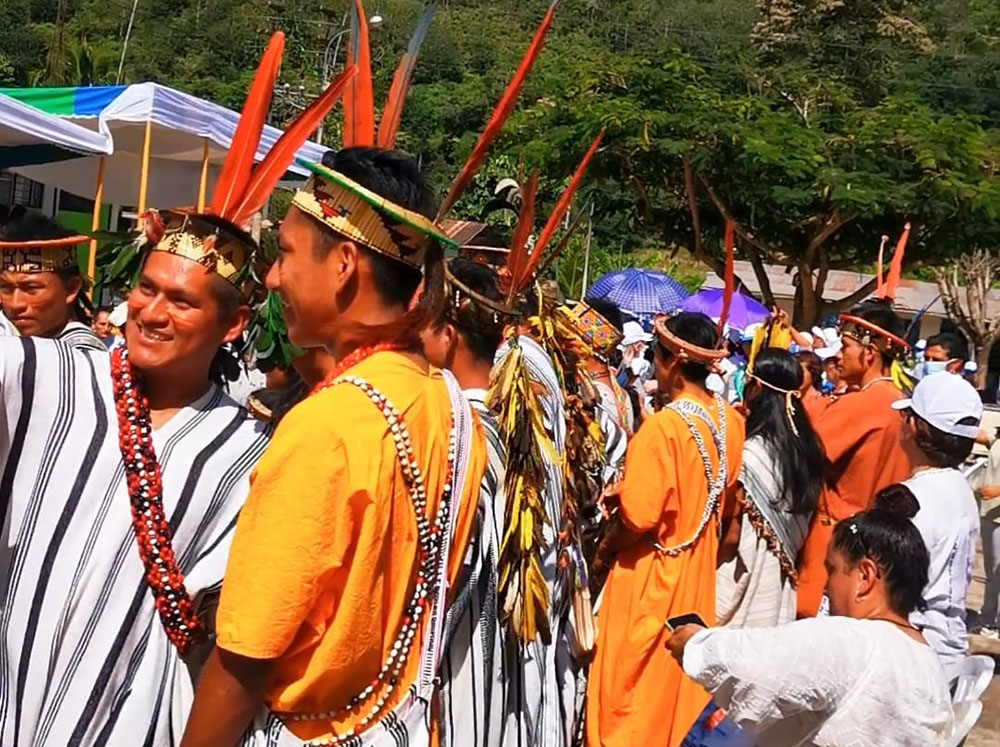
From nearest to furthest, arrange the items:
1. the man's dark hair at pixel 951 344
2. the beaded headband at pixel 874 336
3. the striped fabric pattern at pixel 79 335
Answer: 1. the striped fabric pattern at pixel 79 335
2. the beaded headband at pixel 874 336
3. the man's dark hair at pixel 951 344

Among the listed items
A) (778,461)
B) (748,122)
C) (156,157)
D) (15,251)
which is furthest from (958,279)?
(15,251)

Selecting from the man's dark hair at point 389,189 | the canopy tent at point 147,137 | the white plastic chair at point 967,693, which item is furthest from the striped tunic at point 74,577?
the canopy tent at point 147,137

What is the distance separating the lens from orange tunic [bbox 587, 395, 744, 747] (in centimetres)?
418

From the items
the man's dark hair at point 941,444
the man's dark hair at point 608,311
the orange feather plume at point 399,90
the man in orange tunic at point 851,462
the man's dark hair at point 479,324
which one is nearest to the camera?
the orange feather plume at point 399,90

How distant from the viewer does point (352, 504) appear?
173 centimetres

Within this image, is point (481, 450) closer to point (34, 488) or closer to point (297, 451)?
point (297, 451)

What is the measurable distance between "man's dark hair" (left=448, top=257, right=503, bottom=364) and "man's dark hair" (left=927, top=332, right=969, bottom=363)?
5.50 meters

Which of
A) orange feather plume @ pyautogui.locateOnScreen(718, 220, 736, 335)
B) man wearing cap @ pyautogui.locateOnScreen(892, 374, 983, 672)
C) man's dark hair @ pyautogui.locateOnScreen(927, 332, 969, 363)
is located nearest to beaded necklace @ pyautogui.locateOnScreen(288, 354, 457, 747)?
man wearing cap @ pyautogui.locateOnScreen(892, 374, 983, 672)

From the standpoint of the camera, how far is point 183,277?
7.14 ft

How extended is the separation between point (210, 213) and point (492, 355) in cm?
124

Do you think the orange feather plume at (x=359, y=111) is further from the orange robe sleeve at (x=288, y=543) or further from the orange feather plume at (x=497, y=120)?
the orange robe sleeve at (x=288, y=543)

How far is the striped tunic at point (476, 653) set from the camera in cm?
209

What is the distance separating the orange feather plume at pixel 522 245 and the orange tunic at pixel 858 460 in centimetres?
232

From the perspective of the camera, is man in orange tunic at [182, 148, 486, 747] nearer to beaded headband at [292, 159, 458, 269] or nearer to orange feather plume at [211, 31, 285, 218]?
beaded headband at [292, 159, 458, 269]
